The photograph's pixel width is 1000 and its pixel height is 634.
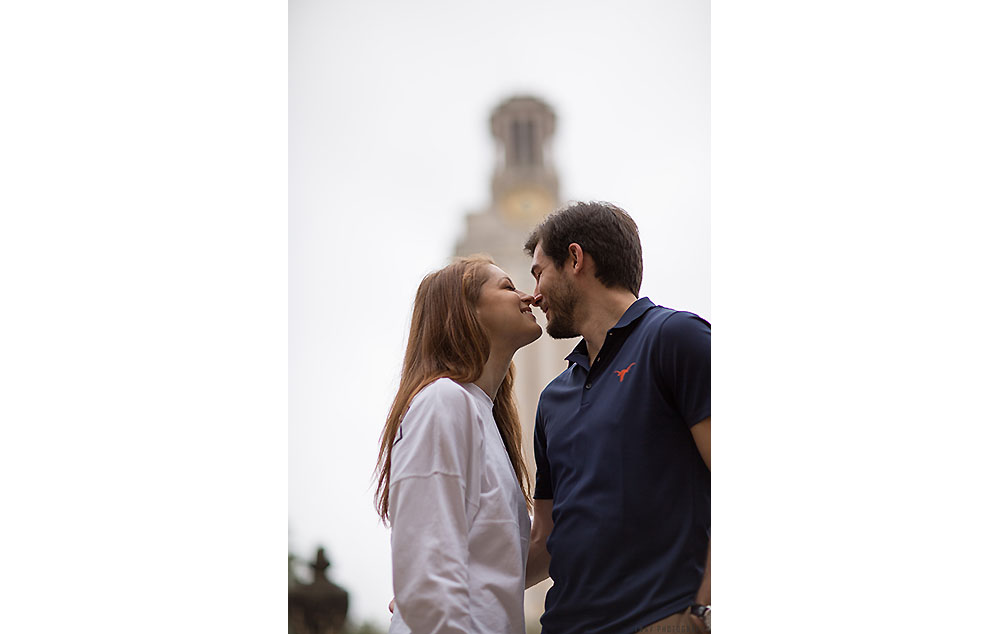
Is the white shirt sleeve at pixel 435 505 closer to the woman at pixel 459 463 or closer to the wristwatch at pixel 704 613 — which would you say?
the woman at pixel 459 463

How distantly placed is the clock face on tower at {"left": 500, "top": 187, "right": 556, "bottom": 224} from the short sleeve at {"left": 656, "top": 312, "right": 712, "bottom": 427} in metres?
0.46

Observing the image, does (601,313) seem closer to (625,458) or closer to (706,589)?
(625,458)

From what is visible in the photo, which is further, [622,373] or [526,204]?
[526,204]

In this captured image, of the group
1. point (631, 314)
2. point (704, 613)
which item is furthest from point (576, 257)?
point (704, 613)

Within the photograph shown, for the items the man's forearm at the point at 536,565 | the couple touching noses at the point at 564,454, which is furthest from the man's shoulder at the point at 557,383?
the man's forearm at the point at 536,565

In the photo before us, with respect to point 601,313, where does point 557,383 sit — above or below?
below

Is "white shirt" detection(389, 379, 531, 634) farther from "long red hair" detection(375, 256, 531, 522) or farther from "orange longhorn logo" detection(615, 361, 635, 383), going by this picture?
"orange longhorn logo" detection(615, 361, 635, 383)

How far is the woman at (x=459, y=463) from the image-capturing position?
5.53ft

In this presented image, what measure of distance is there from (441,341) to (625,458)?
1.53ft

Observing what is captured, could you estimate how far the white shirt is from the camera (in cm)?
167

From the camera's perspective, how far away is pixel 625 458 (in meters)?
1.78

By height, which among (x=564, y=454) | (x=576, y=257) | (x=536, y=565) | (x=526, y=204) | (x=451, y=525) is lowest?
(x=536, y=565)

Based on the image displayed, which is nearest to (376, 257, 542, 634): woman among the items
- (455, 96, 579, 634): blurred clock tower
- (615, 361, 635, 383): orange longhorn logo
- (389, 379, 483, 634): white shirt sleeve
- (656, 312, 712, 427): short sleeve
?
A: (389, 379, 483, 634): white shirt sleeve
